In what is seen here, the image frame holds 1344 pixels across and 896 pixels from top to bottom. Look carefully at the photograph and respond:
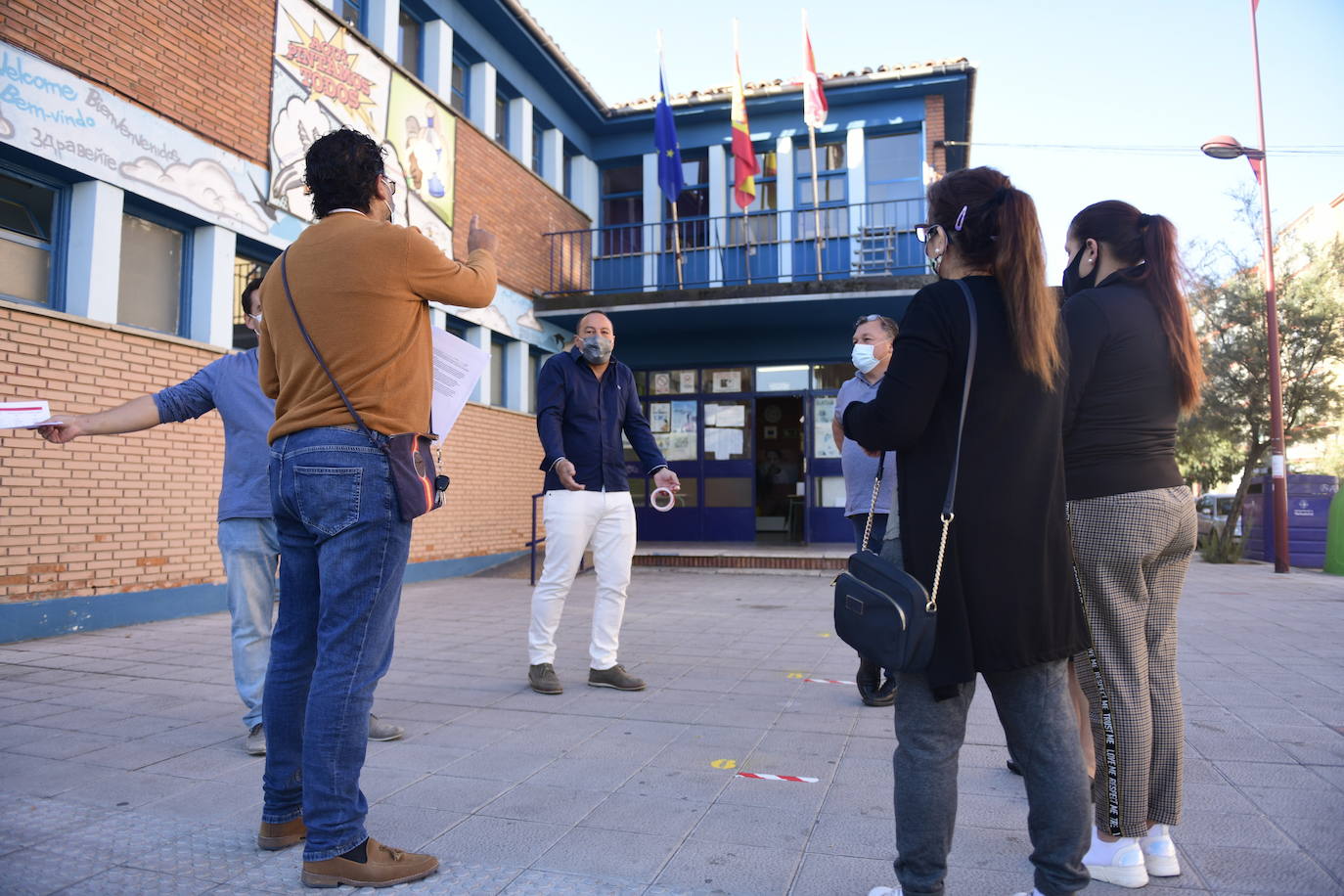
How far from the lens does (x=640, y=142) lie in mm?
16062

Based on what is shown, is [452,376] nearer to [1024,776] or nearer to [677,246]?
[1024,776]

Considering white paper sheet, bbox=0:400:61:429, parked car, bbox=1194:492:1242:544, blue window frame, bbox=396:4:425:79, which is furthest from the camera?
parked car, bbox=1194:492:1242:544

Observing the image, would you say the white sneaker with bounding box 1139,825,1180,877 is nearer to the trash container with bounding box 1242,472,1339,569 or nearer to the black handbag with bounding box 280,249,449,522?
the black handbag with bounding box 280,249,449,522

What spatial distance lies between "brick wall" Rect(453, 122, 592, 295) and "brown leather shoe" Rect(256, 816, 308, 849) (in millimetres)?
9445

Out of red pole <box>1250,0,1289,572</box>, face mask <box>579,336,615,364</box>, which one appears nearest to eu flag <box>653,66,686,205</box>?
red pole <box>1250,0,1289,572</box>

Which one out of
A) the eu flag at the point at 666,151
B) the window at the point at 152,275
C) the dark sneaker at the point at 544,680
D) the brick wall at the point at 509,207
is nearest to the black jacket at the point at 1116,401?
the dark sneaker at the point at 544,680

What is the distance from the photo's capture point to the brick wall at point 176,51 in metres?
6.51

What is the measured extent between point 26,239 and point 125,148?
1.08m

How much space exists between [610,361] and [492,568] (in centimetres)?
790

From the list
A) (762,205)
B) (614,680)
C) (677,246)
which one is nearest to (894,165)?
(762,205)

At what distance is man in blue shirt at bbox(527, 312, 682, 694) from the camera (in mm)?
4648

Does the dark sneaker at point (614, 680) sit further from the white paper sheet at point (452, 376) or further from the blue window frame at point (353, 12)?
the blue window frame at point (353, 12)

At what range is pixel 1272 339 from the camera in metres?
13.3

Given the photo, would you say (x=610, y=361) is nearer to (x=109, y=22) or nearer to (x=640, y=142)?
(x=109, y=22)
